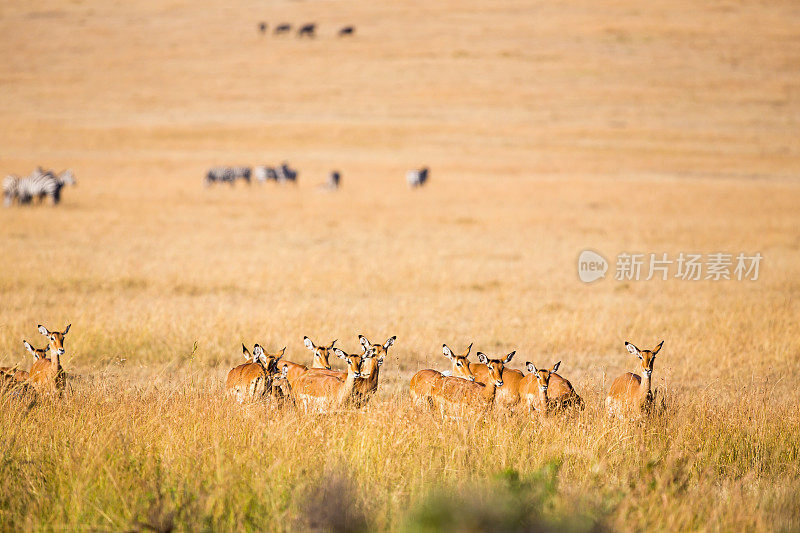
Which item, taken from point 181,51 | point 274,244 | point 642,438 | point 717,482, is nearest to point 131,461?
point 642,438

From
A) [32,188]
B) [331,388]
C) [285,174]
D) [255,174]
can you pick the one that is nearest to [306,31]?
[255,174]

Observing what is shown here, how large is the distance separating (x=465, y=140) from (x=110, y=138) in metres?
24.2

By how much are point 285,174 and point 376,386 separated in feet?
110

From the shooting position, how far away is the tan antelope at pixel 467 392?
6555 millimetres

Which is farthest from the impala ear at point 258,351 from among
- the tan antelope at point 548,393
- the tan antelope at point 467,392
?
the tan antelope at point 548,393

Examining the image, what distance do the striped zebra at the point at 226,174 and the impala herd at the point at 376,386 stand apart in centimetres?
3150

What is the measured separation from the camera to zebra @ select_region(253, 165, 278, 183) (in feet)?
130

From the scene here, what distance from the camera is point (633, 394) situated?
6.69 metres

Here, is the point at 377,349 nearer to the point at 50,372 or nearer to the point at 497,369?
the point at 497,369

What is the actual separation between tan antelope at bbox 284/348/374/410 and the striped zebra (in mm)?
31922

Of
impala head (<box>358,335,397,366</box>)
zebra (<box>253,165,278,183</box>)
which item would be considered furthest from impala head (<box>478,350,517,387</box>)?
zebra (<box>253,165,278,183</box>)

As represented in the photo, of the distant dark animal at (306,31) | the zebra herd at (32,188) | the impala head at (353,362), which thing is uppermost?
the distant dark animal at (306,31)

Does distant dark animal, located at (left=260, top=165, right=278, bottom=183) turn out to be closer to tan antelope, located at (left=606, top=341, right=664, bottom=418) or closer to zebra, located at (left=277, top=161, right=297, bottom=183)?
zebra, located at (left=277, top=161, right=297, bottom=183)

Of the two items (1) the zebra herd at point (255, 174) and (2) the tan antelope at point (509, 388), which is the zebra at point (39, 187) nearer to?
(1) the zebra herd at point (255, 174)
